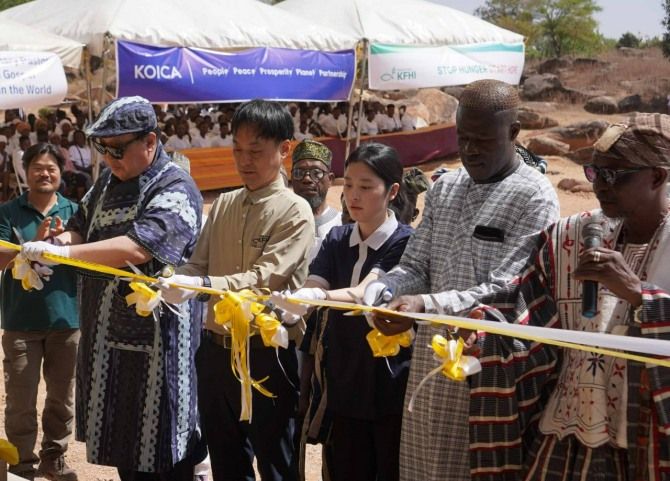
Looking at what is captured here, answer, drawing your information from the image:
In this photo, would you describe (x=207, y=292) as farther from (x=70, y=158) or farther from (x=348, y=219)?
(x=70, y=158)

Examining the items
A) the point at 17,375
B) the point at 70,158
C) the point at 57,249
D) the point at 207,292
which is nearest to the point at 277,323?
the point at 207,292

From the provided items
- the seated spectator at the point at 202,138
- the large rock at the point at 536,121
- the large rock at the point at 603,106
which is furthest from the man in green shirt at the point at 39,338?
the large rock at the point at 603,106

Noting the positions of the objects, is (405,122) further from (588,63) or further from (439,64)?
(588,63)

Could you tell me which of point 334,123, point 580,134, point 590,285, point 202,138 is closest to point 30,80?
point 202,138

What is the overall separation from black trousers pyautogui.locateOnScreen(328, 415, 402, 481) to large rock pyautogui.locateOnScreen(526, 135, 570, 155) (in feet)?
62.6

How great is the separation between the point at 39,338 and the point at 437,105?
2212 cm

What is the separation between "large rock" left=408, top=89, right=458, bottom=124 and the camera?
2591 centimetres

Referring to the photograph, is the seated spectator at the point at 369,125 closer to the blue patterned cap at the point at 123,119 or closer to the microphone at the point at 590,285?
the blue patterned cap at the point at 123,119

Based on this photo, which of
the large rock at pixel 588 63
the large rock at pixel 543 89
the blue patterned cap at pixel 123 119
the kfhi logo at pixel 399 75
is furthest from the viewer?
the large rock at pixel 588 63

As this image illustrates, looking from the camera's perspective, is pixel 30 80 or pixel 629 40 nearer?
pixel 30 80

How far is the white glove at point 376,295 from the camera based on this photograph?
314 cm

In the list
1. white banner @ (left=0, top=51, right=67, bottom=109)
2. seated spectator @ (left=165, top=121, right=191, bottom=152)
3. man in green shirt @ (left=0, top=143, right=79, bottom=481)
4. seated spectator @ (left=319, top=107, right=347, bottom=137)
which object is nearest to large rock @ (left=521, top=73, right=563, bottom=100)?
seated spectator @ (left=319, top=107, right=347, bottom=137)

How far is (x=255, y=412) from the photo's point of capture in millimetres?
3873

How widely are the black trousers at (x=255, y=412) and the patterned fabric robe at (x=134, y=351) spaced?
105mm
